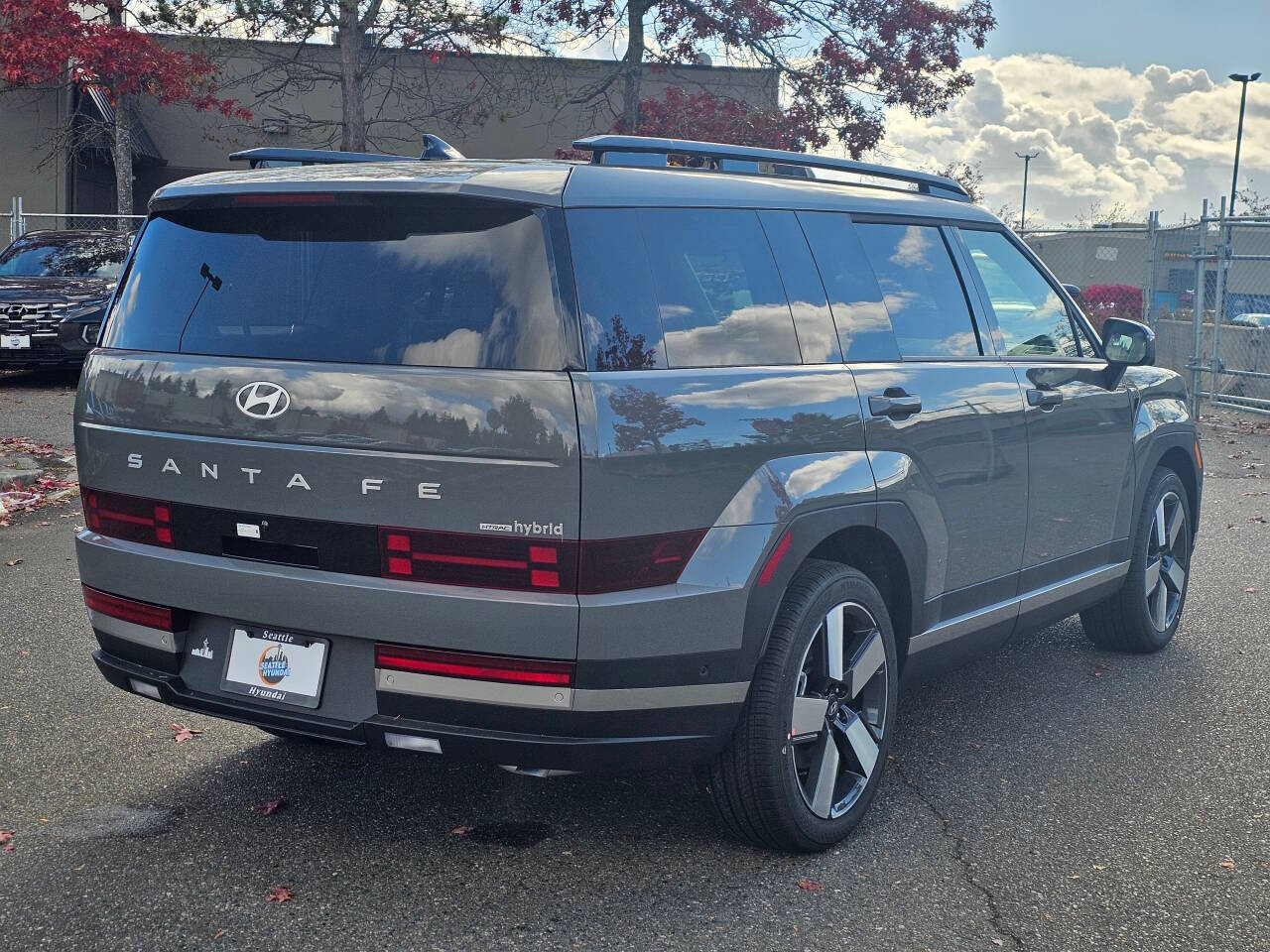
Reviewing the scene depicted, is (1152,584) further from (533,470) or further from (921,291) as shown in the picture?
(533,470)

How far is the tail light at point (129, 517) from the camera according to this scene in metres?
3.73

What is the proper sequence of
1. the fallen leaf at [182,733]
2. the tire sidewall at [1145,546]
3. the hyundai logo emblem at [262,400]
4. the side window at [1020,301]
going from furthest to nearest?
the tire sidewall at [1145,546], the side window at [1020,301], the fallen leaf at [182,733], the hyundai logo emblem at [262,400]

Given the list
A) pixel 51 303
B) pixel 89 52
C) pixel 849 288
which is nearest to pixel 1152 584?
pixel 849 288

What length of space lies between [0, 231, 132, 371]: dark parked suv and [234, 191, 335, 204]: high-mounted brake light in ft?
40.6

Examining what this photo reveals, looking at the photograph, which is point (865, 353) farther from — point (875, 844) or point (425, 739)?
point (425, 739)

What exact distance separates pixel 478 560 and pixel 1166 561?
4053 mm

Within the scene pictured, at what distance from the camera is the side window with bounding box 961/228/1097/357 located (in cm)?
507

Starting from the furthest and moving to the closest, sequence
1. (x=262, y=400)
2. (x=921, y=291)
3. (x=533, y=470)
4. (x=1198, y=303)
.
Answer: (x=1198, y=303) < (x=921, y=291) < (x=262, y=400) < (x=533, y=470)

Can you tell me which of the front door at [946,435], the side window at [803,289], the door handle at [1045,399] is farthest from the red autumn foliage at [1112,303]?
the side window at [803,289]

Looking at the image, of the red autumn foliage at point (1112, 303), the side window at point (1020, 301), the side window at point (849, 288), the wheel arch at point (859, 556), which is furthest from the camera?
the red autumn foliage at point (1112, 303)

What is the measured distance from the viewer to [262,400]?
11.5 ft

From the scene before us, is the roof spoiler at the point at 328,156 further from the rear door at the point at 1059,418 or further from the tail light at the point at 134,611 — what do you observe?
the rear door at the point at 1059,418

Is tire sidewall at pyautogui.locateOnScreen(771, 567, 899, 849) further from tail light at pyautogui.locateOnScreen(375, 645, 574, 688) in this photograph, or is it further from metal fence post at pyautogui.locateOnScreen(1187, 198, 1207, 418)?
metal fence post at pyautogui.locateOnScreen(1187, 198, 1207, 418)

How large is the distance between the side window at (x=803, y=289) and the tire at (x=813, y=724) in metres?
0.63
